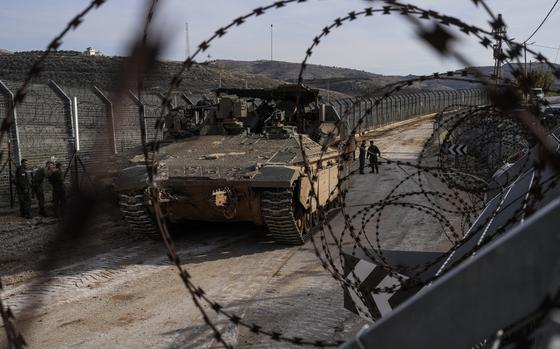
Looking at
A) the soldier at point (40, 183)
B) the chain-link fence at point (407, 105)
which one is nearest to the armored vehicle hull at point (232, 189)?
the soldier at point (40, 183)

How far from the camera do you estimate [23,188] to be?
11.9 meters

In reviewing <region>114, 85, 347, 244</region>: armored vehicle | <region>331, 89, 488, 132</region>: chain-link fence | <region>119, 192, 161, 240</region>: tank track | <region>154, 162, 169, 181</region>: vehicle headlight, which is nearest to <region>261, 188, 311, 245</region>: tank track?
<region>114, 85, 347, 244</region>: armored vehicle

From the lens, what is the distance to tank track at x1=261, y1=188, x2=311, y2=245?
8172mm

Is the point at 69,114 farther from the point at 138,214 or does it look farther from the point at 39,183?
the point at 138,214

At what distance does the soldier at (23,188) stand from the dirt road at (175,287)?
1015mm

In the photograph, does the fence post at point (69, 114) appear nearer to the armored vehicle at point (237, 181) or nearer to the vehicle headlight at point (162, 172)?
the armored vehicle at point (237, 181)

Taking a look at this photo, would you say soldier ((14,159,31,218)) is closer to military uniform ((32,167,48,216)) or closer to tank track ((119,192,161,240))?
military uniform ((32,167,48,216))

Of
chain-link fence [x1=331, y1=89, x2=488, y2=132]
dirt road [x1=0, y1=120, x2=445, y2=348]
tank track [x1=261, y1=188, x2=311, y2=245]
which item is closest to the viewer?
dirt road [x1=0, y1=120, x2=445, y2=348]

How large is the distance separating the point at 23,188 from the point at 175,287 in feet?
21.8

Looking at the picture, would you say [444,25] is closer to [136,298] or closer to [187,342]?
[187,342]

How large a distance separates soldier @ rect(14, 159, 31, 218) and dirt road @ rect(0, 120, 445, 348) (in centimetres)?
101

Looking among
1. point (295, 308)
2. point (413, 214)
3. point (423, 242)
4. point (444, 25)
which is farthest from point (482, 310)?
point (413, 214)

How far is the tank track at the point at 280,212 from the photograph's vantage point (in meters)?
8.17

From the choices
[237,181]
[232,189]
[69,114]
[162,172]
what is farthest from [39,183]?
[237,181]
